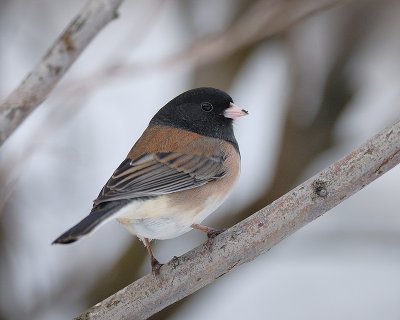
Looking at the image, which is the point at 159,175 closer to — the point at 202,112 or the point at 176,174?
the point at 176,174

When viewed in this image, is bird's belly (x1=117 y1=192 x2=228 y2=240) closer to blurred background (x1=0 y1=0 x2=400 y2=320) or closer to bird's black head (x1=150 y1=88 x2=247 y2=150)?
bird's black head (x1=150 y1=88 x2=247 y2=150)

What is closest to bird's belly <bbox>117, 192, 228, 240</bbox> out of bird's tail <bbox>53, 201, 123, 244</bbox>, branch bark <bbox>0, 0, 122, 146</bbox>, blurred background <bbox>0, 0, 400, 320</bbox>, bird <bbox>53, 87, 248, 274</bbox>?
bird <bbox>53, 87, 248, 274</bbox>

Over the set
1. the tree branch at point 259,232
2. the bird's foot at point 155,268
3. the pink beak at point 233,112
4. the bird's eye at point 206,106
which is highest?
the bird's eye at point 206,106

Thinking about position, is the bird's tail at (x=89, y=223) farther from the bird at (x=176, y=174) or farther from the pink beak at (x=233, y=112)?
the pink beak at (x=233, y=112)

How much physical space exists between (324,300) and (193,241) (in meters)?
1.07

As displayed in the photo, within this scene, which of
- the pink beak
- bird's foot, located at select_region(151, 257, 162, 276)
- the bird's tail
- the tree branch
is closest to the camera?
the bird's tail

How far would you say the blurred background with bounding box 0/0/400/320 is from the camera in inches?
147

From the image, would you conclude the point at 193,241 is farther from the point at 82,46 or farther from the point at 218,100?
the point at 82,46

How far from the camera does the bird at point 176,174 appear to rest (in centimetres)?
244

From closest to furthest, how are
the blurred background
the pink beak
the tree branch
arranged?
the tree branch < the pink beak < the blurred background

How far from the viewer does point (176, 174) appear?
2691 mm

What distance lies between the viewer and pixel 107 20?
103 inches

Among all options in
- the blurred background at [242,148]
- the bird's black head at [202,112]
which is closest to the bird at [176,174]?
the bird's black head at [202,112]

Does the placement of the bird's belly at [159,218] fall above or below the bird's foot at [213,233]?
above
